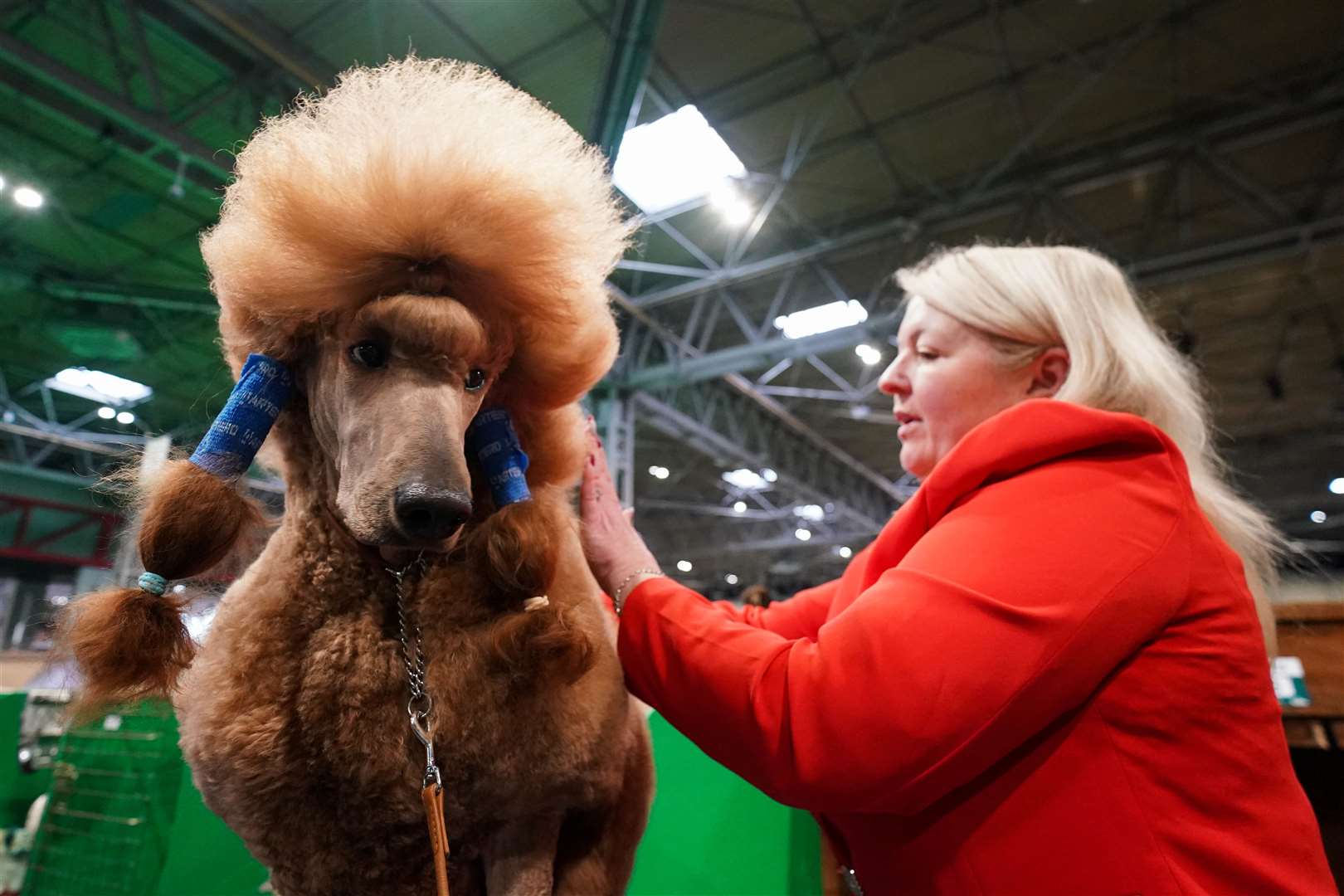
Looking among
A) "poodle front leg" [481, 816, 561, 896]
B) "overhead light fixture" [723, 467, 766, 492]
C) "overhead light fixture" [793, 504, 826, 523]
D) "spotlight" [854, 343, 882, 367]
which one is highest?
"overhead light fixture" [723, 467, 766, 492]

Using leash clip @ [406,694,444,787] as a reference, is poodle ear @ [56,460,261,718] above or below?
above

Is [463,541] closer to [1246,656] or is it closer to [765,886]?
[1246,656]

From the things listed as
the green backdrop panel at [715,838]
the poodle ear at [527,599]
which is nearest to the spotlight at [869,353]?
the green backdrop panel at [715,838]

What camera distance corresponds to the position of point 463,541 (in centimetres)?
76

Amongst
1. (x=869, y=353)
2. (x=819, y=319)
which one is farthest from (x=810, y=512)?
(x=819, y=319)

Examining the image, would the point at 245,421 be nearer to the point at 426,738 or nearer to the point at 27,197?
the point at 426,738

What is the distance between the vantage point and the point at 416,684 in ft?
2.24

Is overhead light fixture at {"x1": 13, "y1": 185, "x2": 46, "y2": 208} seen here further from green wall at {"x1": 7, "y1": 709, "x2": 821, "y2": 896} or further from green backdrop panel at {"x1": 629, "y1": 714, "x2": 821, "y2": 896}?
green backdrop panel at {"x1": 629, "y1": 714, "x2": 821, "y2": 896}

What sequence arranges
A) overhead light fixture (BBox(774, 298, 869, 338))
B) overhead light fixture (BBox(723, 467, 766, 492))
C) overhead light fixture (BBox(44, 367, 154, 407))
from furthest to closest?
overhead light fixture (BBox(723, 467, 766, 492)) < overhead light fixture (BBox(774, 298, 869, 338)) < overhead light fixture (BBox(44, 367, 154, 407))

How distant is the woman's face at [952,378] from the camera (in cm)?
101

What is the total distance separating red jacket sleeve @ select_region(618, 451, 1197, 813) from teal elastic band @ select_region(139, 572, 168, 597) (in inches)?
18.7

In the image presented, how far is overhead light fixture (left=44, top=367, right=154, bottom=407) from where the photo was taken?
3.55 meters

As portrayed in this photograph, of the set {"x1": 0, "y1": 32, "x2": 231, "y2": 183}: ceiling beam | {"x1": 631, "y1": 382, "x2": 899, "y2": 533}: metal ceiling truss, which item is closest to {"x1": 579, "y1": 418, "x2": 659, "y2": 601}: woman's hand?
{"x1": 0, "y1": 32, "x2": 231, "y2": 183}: ceiling beam

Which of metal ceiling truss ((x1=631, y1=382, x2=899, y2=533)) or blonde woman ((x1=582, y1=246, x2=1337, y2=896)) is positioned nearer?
blonde woman ((x1=582, y1=246, x2=1337, y2=896))
